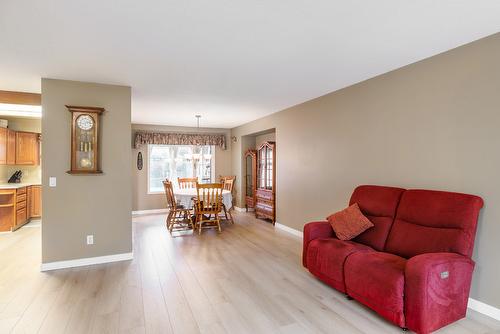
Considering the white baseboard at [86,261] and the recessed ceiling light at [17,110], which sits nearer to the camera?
the white baseboard at [86,261]

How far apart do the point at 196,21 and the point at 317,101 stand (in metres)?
2.92

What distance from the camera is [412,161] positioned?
121 inches

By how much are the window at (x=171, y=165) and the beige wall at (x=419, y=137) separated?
3.74m

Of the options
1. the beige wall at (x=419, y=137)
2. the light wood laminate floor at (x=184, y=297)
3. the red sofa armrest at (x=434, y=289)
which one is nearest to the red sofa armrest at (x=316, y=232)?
the light wood laminate floor at (x=184, y=297)

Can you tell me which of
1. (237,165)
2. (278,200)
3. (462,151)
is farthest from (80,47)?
(237,165)

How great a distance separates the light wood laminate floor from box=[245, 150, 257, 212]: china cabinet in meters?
2.76

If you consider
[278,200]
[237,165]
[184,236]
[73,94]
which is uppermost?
[73,94]

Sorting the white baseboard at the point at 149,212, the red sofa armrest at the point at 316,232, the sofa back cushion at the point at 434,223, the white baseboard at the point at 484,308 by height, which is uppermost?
the sofa back cushion at the point at 434,223

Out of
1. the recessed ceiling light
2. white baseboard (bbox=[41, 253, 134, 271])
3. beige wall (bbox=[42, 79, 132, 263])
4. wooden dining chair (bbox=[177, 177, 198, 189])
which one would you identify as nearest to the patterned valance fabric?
wooden dining chair (bbox=[177, 177, 198, 189])

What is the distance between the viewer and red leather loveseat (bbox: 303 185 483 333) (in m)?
2.11

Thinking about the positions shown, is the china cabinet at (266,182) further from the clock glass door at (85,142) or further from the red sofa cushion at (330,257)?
the clock glass door at (85,142)

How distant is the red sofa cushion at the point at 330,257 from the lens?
Answer: 107 inches

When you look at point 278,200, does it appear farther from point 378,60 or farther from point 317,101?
point 378,60

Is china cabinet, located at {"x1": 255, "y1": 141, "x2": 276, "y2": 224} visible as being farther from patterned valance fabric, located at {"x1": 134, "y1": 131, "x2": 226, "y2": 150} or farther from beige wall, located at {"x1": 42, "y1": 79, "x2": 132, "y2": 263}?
beige wall, located at {"x1": 42, "y1": 79, "x2": 132, "y2": 263}
